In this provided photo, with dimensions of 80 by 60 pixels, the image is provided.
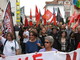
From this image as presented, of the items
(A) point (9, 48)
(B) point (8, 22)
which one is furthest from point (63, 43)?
(A) point (9, 48)

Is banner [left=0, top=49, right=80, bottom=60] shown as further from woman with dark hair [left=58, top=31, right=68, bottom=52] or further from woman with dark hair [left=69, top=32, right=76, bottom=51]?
woman with dark hair [left=69, top=32, right=76, bottom=51]

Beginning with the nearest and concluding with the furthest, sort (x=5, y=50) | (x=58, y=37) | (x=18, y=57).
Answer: (x=18, y=57) → (x=5, y=50) → (x=58, y=37)

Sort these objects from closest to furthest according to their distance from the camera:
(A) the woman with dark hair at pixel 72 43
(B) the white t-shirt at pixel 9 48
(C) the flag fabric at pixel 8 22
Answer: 1. (B) the white t-shirt at pixel 9 48
2. (C) the flag fabric at pixel 8 22
3. (A) the woman with dark hair at pixel 72 43

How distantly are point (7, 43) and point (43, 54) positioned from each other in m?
1.25

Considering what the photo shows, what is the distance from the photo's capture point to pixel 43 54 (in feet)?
22.2

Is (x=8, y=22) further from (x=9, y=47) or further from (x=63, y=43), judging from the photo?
(x=63, y=43)

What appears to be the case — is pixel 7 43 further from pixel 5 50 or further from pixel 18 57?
pixel 18 57

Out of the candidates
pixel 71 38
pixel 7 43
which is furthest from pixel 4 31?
pixel 71 38

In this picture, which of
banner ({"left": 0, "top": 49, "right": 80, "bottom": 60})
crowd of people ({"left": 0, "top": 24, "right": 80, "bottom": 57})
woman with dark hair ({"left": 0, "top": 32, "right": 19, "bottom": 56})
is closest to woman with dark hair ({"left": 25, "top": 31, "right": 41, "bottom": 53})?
crowd of people ({"left": 0, "top": 24, "right": 80, "bottom": 57})

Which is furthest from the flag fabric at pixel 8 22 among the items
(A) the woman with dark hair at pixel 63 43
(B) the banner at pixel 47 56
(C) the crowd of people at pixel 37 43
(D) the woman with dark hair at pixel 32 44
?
(B) the banner at pixel 47 56

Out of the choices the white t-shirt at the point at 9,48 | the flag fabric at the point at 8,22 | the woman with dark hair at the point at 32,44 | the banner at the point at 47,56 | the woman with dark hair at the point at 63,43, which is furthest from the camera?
the woman with dark hair at the point at 63,43

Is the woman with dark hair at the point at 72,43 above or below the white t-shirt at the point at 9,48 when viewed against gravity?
below

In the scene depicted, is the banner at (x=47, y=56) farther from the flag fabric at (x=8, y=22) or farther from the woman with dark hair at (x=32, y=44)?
the flag fabric at (x=8, y=22)

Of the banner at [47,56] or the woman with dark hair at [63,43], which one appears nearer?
the banner at [47,56]
